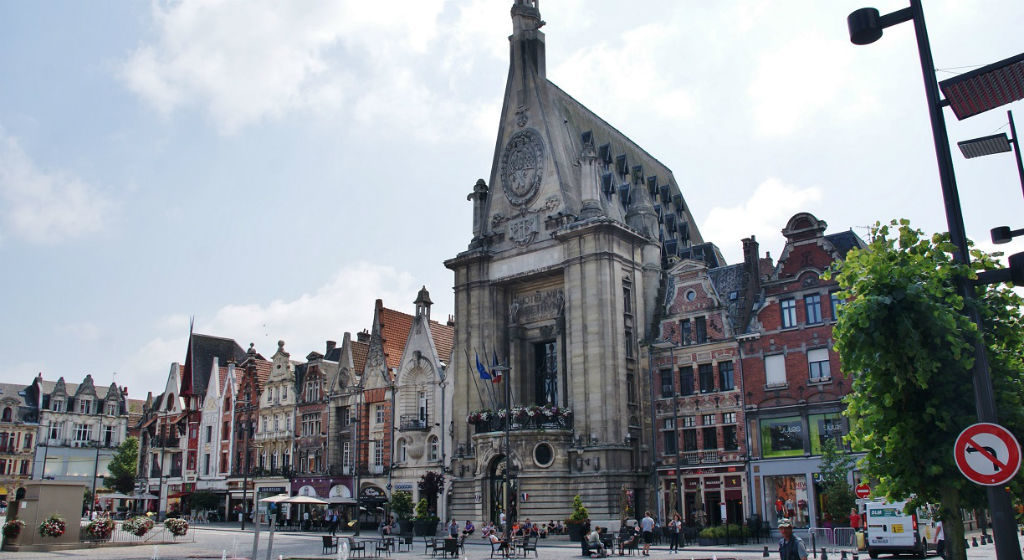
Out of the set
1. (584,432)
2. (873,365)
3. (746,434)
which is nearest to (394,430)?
(584,432)

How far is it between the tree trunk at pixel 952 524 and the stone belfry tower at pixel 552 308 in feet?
106

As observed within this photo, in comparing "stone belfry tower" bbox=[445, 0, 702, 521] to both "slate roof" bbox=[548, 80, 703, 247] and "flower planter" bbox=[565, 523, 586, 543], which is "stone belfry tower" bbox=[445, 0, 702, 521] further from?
"flower planter" bbox=[565, 523, 586, 543]

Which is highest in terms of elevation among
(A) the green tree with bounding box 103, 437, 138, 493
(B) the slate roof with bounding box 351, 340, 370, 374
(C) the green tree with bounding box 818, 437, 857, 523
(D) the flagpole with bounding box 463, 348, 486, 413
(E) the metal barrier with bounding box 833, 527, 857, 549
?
(B) the slate roof with bounding box 351, 340, 370, 374

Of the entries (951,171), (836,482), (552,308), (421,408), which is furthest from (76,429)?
(951,171)

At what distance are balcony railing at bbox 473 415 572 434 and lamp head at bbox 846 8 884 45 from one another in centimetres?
3858

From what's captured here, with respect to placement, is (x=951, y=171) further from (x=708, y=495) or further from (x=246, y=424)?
(x=246, y=424)

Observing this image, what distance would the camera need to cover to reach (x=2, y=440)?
3531 inches

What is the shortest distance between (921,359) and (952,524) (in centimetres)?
281

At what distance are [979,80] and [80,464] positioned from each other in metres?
103

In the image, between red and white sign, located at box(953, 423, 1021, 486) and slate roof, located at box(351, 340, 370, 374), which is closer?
red and white sign, located at box(953, 423, 1021, 486)

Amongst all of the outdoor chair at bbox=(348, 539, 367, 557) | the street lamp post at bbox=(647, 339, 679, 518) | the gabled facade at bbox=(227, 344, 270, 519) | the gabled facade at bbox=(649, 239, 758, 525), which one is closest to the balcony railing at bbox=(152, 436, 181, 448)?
the gabled facade at bbox=(227, 344, 270, 519)

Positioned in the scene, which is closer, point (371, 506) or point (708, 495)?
point (708, 495)

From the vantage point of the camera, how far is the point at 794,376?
42.2 m

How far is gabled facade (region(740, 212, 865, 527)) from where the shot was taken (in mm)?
41094
